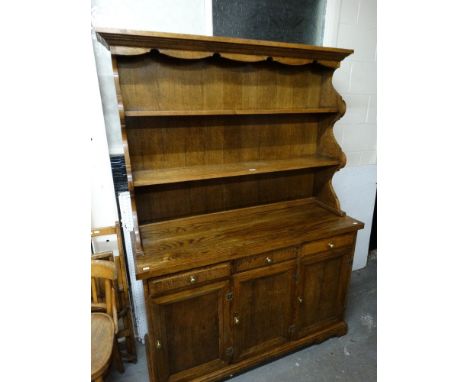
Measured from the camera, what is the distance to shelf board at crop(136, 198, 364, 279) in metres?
1.31

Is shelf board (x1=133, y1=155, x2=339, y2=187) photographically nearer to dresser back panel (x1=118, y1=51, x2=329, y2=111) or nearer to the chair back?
dresser back panel (x1=118, y1=51, x2=329, y2=111)

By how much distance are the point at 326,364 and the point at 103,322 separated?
1358 mm

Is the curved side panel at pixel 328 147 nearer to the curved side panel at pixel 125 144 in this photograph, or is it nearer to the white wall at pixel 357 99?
the white wall at pixel 357 99

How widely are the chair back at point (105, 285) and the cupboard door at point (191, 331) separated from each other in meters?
0.31

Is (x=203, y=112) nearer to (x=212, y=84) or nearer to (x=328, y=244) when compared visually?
(x=212, y=84)

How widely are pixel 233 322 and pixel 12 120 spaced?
1458 millimetres

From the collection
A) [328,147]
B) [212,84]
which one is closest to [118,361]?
[212,84]

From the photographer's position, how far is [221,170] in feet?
5.09

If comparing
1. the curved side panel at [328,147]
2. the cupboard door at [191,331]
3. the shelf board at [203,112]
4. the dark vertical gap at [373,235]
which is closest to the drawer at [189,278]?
the cupboard door at [191,331]

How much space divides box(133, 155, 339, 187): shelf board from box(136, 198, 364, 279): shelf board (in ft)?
1.01

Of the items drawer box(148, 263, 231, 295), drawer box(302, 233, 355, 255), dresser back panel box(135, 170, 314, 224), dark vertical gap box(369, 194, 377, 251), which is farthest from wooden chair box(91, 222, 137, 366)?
dark vertical gap box(369, 194, 377, 251)

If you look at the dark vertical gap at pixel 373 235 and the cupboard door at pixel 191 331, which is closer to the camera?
the cupboard door at pixel 191 331

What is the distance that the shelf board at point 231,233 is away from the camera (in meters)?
1.31

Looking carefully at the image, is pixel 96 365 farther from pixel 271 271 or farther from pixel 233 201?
pixel 233 201
